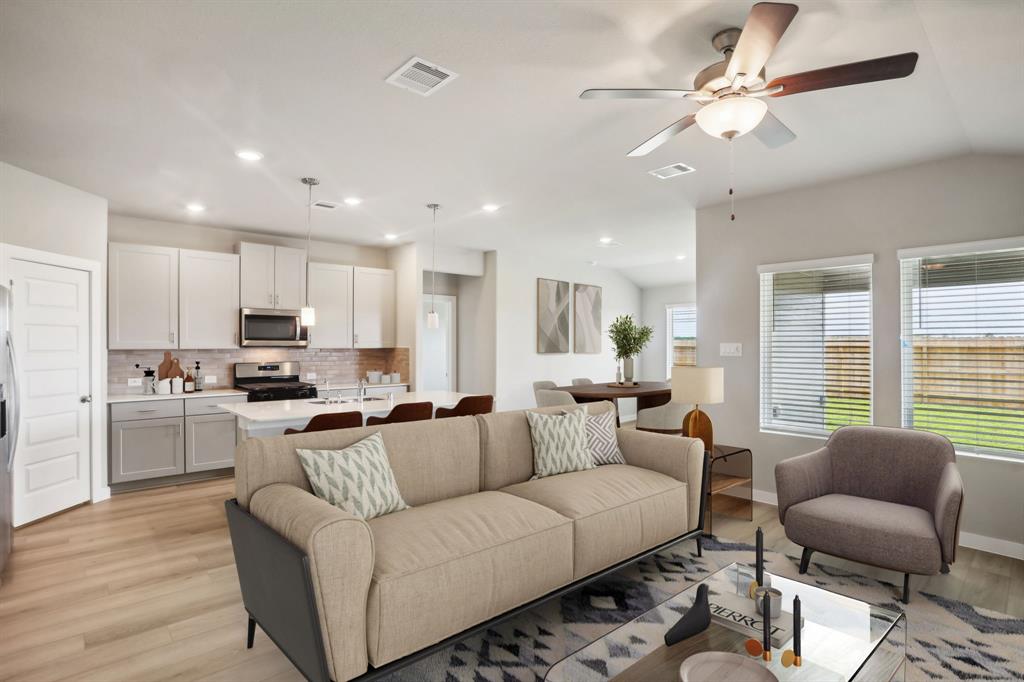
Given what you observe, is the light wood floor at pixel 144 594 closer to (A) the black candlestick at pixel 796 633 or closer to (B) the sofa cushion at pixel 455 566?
(B) the sofa cushion at pixel 455 566

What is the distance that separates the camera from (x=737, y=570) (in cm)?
233

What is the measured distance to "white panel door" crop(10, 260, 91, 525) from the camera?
12.9ft

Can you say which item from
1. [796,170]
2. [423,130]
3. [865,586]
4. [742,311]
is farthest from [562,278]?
[865,586]

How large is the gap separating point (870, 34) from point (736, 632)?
7.76 feet

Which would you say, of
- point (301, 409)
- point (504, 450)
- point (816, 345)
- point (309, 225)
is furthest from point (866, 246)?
point (309, 225)

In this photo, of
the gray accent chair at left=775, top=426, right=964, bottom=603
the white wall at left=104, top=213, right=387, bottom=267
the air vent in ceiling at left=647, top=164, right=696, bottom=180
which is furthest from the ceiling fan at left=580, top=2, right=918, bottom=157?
the white wall at left=104, top=213, right=387, bottom=267

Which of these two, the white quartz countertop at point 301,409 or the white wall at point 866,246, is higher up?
the white wall at point 866,246

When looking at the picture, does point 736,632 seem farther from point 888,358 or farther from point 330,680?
point 888,358

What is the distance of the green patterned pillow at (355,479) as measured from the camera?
93.4 inches

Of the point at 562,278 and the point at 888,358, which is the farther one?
the point at 562,278

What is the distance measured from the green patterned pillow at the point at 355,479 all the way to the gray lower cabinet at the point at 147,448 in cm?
344

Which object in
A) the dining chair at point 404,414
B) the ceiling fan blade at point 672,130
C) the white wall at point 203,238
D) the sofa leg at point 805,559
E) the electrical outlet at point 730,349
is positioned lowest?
the sofa leg at point 805,559

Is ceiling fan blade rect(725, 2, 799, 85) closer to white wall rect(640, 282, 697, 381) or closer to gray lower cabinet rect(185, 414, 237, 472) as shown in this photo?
gray lower cabinet rect(185, 414, 237, 472)

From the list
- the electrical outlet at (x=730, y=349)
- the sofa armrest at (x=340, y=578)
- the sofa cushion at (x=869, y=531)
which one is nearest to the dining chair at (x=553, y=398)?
the electrical outlet at (x=730, y=349)
